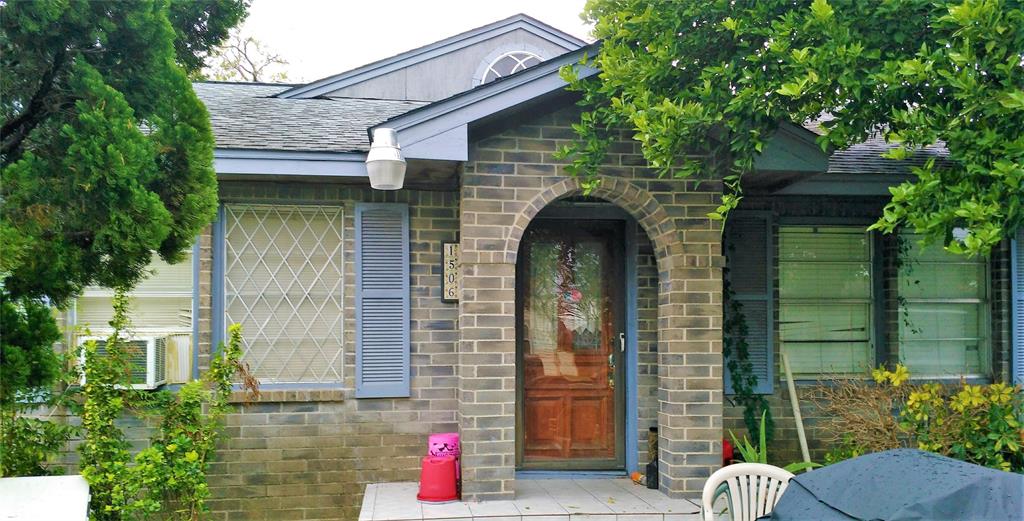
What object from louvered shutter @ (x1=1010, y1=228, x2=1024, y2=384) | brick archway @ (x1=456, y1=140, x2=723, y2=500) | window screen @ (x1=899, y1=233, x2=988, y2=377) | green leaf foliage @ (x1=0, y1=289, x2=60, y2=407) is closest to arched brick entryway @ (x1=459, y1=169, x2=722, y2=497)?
brick archway @ (x1=456, y1=140, x2=723, y2=500)

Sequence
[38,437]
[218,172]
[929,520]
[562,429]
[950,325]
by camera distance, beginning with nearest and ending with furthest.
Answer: [929,520], [38,437], [218,172], [562,429], [950,325]

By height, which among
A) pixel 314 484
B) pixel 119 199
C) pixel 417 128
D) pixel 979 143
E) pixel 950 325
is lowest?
pixel 314 484

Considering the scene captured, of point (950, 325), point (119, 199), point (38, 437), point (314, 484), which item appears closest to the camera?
point (119, 199)

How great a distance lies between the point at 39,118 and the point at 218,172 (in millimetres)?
2105

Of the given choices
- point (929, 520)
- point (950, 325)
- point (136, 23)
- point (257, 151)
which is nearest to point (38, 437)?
point (257, 151)

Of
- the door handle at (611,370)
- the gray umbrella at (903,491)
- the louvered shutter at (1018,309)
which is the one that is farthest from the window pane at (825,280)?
the gray umbrella at (903,491)

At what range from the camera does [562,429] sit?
21.8 ft

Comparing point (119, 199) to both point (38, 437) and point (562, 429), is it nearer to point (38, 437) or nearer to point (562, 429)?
point (38, 437)

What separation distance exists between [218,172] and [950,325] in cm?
615

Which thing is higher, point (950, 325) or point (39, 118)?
point (39, 118)

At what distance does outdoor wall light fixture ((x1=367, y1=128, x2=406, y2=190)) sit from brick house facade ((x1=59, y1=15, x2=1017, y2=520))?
0.12 metres

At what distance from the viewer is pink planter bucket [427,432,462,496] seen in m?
5.67

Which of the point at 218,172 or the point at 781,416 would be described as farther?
the point at 781,416

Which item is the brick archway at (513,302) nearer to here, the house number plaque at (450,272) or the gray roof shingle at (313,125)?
the house number plaque at (450,272)
